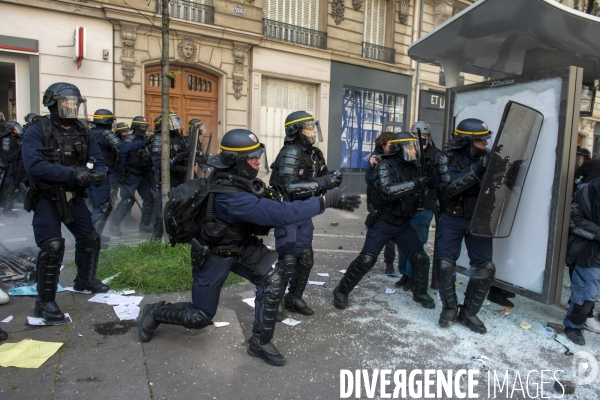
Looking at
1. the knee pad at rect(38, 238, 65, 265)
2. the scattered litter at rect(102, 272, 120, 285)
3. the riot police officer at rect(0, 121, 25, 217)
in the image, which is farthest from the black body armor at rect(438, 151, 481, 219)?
the riot police officer at rect(0, 121, 25, 217)

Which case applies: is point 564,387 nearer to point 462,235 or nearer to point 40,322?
point 462,235

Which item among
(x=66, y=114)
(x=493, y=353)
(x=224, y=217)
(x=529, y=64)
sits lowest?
(x=493, y=353)

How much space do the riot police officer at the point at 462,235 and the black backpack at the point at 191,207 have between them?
194 cm

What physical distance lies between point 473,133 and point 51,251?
3680 millimetres

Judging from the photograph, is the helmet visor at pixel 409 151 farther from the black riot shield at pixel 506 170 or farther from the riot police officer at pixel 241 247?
the riot police officer at pixel 241 247

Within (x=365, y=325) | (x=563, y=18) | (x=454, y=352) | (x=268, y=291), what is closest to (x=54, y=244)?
(x=268, y=291)

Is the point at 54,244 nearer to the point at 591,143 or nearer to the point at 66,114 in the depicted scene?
the point at 66,114

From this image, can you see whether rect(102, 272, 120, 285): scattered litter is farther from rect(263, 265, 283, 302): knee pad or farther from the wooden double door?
the wooden double door

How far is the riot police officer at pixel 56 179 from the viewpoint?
3.73 meters

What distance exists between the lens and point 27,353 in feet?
10.6

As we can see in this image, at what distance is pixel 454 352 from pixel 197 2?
34.0ft

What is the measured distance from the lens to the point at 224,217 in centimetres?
311

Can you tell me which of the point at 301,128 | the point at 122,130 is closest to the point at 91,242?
the point at 301,128

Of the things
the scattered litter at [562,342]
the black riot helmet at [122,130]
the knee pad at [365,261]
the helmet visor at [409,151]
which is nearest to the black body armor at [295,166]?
the helmet visor at [409,151]
